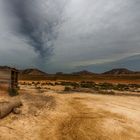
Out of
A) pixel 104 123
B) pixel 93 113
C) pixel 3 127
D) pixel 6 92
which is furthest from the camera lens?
pixel 6 92

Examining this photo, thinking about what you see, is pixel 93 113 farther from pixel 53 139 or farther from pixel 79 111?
pixel 53 139

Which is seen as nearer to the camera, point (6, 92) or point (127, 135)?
point (127, 135)

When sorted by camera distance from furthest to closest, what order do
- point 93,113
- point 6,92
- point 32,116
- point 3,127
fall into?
1. point 6,92
2. point 93,113
3. point 32,116
4. point 3,127

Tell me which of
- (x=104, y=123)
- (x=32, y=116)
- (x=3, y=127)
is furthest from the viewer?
(x=32, y=116)

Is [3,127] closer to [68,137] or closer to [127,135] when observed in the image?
[68,137]

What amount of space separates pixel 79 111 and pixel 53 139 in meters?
4.73

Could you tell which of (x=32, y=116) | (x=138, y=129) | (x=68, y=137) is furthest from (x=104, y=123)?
(x=32, y=116)

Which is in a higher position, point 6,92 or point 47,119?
point 6,92

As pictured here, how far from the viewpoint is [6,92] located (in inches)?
760

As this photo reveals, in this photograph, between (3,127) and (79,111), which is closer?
(3,127)

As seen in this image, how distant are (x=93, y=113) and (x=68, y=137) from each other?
164 inches

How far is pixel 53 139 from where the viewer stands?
328 inches

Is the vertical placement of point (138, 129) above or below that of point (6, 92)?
below

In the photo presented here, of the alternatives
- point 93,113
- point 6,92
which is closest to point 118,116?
point 93,113
